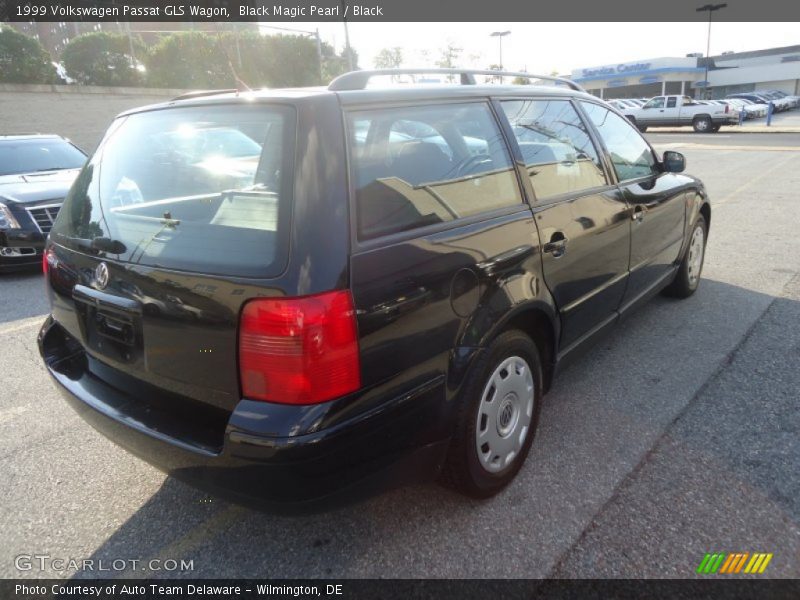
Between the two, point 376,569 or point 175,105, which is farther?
point 175,105

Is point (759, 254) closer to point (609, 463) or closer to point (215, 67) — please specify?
point (609, 463)

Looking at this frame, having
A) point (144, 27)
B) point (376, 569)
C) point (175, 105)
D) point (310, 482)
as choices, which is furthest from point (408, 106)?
point (144, 27)

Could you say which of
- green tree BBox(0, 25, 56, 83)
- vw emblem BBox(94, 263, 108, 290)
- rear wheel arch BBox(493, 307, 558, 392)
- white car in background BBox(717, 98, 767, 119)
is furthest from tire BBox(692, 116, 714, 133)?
vw emblem BBox(94, 263, 108, 290)

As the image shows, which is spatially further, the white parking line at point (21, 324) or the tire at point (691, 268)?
the white parking line at point (21, 324)

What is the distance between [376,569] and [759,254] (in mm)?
5824

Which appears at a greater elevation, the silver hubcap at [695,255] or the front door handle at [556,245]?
the front door handle at [556,245]

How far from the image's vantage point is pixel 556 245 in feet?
8.87

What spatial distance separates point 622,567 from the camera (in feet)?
6.88

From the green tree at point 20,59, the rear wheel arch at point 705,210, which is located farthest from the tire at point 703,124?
the green tree at point 20,59

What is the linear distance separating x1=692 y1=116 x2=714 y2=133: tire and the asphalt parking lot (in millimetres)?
28837

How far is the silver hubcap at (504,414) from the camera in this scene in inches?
93.9

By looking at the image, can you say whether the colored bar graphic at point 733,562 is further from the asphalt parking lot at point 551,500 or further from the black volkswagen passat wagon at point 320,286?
the black volkswagen passat wagon at point 320,286

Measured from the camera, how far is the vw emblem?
7.15 feet

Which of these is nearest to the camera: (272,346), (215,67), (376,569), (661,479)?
(272,346)
